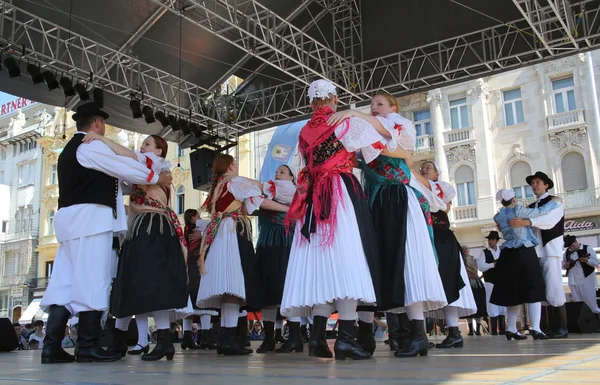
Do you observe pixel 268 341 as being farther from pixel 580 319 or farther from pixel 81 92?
pixel 81 92

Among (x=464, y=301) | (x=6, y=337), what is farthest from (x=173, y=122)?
(x=464, y=301)

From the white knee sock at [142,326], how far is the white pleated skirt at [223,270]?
1.86ft

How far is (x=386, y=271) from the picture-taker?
3695 millimetres

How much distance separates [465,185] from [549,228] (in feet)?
55.1

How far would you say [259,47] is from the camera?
9898 mm

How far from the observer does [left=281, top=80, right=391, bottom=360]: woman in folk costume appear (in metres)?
3.34

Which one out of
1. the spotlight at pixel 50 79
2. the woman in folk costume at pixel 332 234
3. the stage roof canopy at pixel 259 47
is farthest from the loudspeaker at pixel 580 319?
the spotlight at pixel 50 79

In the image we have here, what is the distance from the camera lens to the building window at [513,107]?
21.6 meters

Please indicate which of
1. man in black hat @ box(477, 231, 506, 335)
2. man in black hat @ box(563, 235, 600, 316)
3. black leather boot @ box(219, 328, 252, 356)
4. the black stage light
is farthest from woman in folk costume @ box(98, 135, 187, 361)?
man in black hat @ box(563, 235, 600, 316)

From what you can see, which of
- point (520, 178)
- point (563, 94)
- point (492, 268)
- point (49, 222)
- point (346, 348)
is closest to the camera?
point (346, 348)

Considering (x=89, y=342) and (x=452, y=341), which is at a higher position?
(x=89, y=342)

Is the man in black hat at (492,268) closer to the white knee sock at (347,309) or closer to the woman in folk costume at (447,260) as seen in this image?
the woman in folk costume at (447,260)

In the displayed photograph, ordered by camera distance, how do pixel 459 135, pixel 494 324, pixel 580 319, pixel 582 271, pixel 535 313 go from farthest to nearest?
pixel 459 135 → pixel 494 324 → pixel 582 271 → pixel 580 319 → pixel 535 313

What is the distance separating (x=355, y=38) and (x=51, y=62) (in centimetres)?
551
